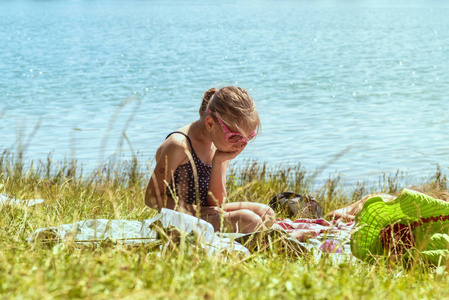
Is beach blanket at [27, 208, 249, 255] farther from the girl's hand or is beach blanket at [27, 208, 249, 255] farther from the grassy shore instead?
the girl's hand

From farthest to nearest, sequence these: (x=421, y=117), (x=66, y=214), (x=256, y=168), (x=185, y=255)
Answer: (x=421, y=117) < (x=256, y=168) < (x=66, y=214) < (x=185, y=255)

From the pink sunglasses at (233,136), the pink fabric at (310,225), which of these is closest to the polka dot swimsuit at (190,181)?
the pink sunglasses at (233,136)

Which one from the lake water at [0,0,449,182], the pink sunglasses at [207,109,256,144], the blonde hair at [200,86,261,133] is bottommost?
the lake water at [0,0,449,182]

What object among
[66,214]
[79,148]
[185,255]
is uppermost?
[185,255]

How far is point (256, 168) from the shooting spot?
24.0 ft

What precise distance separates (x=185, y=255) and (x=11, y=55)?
24.1 m

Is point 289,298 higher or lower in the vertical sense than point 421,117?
higher

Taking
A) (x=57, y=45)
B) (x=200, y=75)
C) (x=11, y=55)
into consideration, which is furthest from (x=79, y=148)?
(x=57, y=45)

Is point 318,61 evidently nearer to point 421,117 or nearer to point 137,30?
point 421,117

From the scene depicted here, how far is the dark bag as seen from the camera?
5.20 metres

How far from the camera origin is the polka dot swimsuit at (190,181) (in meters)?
4.52

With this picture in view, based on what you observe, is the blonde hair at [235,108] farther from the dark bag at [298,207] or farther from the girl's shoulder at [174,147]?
the dark bag at [298,207]

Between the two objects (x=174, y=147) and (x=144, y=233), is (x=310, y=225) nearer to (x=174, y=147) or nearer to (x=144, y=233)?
(x=174, y=147)

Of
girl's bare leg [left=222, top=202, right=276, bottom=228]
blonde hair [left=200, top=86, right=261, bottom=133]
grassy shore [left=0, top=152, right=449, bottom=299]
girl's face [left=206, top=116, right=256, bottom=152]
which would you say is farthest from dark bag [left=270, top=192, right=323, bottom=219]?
grassy shore [left=0, top=152, right=449, bottom=299]
